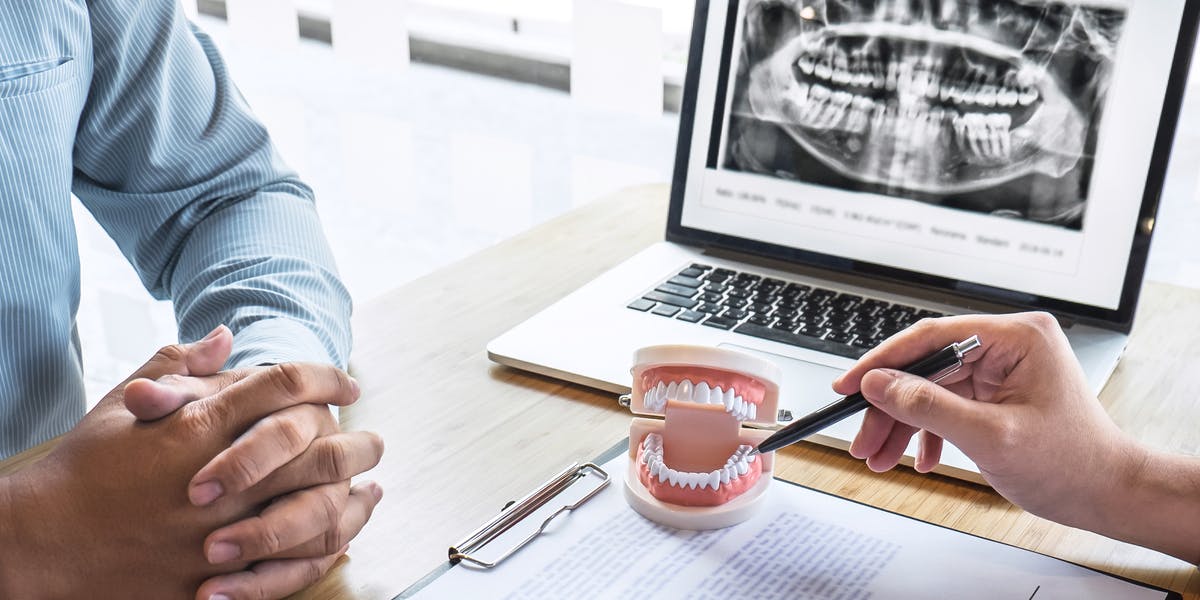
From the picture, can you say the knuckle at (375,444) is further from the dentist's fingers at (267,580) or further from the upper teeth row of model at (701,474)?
the upper teeth row of model at (701,474)

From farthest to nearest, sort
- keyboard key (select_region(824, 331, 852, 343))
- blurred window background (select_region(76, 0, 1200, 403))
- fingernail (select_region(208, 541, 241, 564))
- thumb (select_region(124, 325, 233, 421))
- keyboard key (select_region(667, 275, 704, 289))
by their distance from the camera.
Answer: blurred window background (select_region(76, 0, 1200, 403)) → keyboard key (select_region(667, 275, 704, 289)) → keyboard key (select_region(824, 331, 852, 343)) → thumb (select_region(124, 325, 233, 421)) → fingernail (select_region(208, 541, 241, 564))

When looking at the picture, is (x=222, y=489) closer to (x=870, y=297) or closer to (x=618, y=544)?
(x=618, y=544)

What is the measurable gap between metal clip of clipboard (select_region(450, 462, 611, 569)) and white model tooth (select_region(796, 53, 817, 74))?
534 millimetres

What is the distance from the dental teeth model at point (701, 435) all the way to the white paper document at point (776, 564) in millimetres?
14

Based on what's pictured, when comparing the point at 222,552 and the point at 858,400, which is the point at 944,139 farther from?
the point at 222,552

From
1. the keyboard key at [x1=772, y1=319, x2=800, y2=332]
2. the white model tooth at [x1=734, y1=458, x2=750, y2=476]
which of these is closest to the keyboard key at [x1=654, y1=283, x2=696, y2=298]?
the keyboard key at [x1=772, y1=319, x2=800, y2=332]

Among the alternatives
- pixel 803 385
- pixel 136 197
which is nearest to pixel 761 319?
pixel 803 385

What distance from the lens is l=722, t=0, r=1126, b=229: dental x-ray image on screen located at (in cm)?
105

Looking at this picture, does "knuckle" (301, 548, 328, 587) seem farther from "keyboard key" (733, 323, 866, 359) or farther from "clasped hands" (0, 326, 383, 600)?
"keyboard key" (733, 323, 866, 359)

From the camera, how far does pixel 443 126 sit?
396 centimetres

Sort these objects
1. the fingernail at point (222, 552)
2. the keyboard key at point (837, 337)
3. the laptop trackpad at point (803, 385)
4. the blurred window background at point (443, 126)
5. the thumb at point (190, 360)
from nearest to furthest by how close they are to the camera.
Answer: the fingernail at point (222, 552) < the thumb at point (190, 360) < the laptop trackpad at point (803, 385) < the keyboard key at point (837, 337) < the blurred window background at point (443, 126)

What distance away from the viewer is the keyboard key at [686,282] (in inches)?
44.6

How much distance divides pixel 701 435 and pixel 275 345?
0.34 metres

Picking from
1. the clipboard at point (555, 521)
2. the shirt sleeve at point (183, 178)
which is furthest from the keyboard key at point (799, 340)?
the shirt sleeve at point (183, 178)
